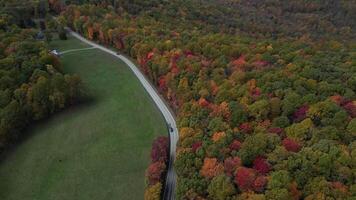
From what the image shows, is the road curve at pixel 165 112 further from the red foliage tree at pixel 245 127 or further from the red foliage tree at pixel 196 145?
the red foliage tree at pixel 245 127

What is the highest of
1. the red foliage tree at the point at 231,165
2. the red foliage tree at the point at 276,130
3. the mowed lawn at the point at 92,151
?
the red foliage tree at the point at 276,130

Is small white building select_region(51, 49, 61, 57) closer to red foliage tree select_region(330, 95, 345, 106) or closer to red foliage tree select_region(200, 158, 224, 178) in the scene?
red foliage tree select_region(200, 158, 224, 178)

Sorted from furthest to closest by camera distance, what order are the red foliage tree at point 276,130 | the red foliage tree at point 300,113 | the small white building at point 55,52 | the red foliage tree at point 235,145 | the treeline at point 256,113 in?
the small white building at point 55,52 < the red foliage tree at point 300,113 < the red foliage tree at point 276,130 < the red foliage tree at point 235,145 < the treeline at point 256,113

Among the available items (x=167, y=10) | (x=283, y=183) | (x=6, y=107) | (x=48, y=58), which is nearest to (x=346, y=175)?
(x=283, y=183)

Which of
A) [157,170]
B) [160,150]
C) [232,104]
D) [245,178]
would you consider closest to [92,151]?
[160,150]

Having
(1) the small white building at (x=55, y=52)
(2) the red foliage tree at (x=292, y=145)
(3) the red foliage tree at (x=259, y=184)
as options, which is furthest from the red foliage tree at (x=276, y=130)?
(1) the small white building at (x=55, y=52)

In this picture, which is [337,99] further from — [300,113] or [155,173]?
[155,173]

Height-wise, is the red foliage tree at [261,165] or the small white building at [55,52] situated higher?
the red foliage tree at [261,165]
